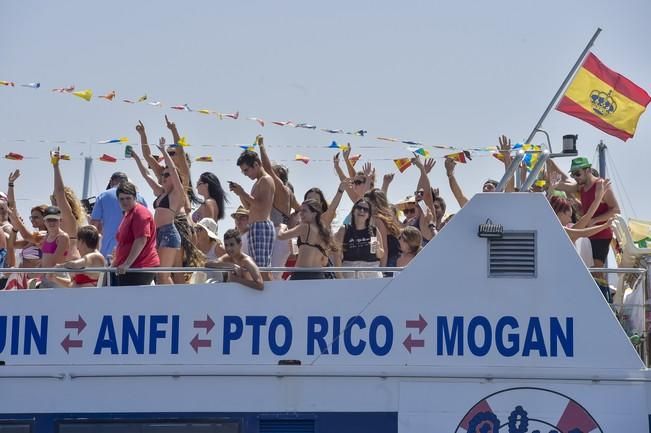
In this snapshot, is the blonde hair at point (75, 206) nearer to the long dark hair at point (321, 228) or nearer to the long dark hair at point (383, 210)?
the long dark hair at point (321, 228)

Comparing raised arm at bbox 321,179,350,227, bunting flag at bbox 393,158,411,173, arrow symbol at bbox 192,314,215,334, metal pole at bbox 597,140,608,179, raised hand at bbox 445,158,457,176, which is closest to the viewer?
arrow symbol at bbox 192,314,215,334

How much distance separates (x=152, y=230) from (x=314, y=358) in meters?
1.69

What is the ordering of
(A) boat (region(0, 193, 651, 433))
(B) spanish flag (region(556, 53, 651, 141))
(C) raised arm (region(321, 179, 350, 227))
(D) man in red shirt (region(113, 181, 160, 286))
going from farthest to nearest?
(C) raised arm (region(321, 179, 350, 227)), (B) spanish flag (region(556, 53, 651, 141)), (D) man in red shirt (region(113, 181, 160, 286)), (A) boat (region(0, 193, 651, 433))

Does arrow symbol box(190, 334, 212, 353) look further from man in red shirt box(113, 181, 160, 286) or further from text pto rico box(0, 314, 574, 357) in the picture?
man in red shirt box(113, 181, 160, 286)

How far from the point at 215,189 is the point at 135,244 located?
8.91 ft

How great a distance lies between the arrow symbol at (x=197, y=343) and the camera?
9.18 metres

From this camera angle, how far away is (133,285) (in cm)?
951

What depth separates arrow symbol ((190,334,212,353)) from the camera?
9.18 m

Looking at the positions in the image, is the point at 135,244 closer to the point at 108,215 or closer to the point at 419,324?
the point at 108,215

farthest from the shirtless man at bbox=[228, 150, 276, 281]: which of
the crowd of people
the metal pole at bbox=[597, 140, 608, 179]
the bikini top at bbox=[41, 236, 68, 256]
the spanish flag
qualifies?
the metal pole at bbox=[597, 140, 608, 179]

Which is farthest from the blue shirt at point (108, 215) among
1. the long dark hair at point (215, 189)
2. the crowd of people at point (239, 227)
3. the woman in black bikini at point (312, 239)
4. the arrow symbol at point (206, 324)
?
the arrow symbol at point (206, 324)

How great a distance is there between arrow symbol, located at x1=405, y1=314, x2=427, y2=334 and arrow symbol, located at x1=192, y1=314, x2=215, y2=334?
1.43 meters

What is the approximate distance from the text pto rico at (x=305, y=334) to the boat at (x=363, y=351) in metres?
0.01

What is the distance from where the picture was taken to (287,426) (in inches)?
356
